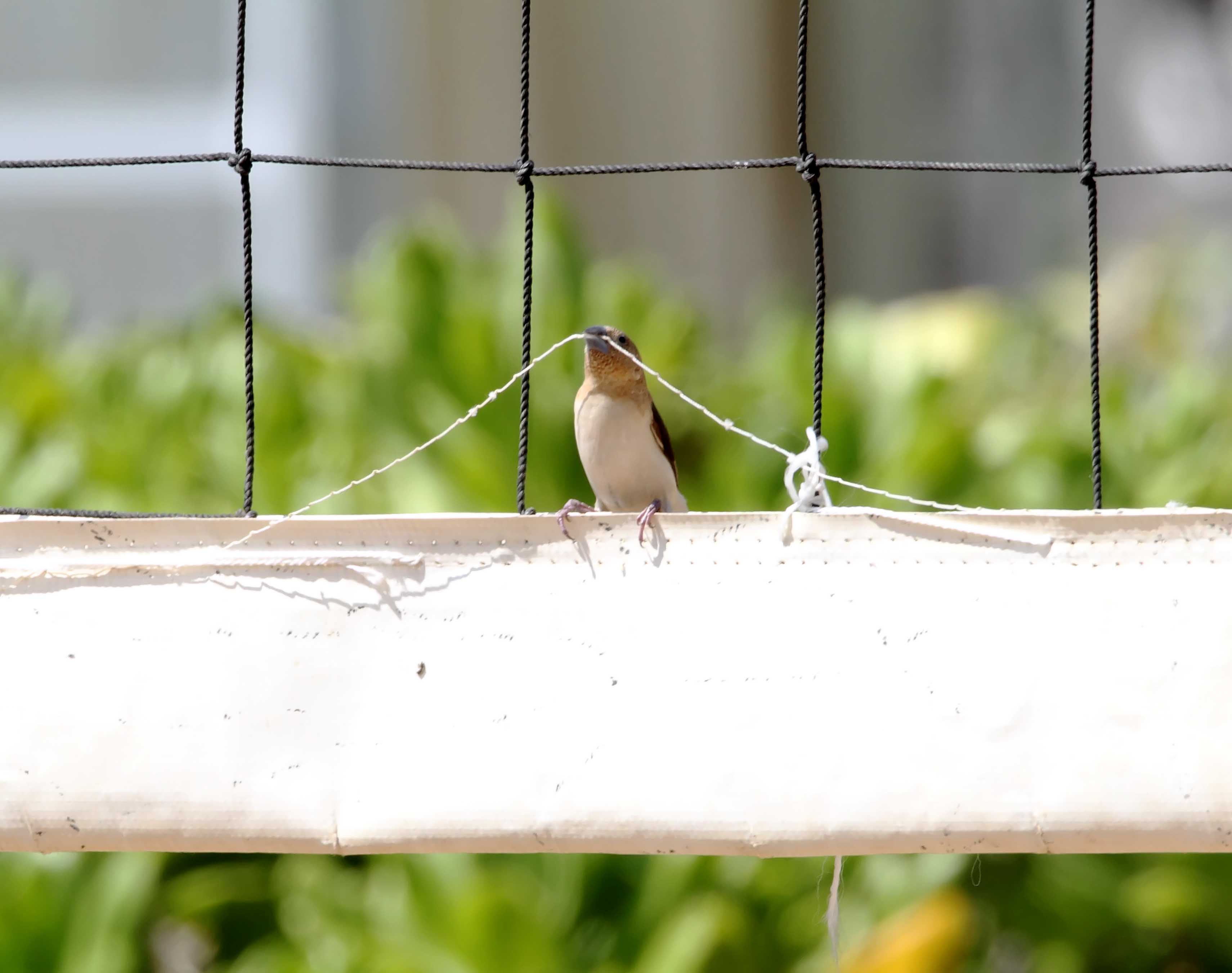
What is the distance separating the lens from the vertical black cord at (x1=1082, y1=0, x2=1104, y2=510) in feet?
3.88

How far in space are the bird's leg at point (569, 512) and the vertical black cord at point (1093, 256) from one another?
0.43m

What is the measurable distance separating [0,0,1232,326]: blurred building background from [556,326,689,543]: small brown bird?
3.94 metres

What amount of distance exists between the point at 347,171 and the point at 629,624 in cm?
563

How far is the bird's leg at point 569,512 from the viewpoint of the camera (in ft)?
3.68

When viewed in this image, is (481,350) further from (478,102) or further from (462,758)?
(478,102)

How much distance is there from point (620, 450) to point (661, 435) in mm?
118

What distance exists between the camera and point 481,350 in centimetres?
283

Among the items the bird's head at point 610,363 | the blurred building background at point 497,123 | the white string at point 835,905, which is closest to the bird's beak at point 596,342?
the bird's head at point 610,363

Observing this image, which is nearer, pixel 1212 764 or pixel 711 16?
pixel 1212 764

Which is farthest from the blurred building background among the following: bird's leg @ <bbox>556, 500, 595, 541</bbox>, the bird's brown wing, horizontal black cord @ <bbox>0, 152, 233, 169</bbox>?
bird's leg @ <bbox>556, 500, 595, 541</bbox>

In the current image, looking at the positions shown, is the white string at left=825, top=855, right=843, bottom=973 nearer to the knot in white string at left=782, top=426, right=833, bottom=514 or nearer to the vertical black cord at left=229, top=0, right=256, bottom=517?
the knot in white string at left=782, top=426, right=833, bottom=514

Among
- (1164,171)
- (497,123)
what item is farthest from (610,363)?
(497,123)

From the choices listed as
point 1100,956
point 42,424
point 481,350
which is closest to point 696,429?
point 481,350

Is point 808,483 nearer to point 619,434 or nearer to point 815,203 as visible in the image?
point 815,203
